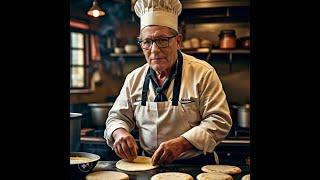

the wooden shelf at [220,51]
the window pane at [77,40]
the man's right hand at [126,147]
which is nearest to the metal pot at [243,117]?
the wooden shelf at [220,51]

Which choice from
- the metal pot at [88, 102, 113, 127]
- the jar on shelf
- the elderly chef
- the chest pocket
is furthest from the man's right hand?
the jar on shelf

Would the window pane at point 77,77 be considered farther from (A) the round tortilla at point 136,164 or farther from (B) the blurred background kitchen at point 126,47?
(A) the round tortilla at point 136,164

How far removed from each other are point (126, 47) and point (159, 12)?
6.93 feet

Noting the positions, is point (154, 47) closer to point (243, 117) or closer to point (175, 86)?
point (175, 86)

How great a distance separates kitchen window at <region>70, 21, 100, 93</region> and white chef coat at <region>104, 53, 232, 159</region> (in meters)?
2.21

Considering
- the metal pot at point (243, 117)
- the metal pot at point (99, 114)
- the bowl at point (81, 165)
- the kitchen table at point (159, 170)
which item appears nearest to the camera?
the bowl at point (81, 165)

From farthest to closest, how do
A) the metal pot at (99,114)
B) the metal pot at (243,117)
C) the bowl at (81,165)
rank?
the metal pot at (99,114), the metal pot at (243,117), the bowl at (81,165)

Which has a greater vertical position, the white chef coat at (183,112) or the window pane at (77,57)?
the window pane at (77,57)

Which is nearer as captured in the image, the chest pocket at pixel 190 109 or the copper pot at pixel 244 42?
the chest pocket at pixel 190 109

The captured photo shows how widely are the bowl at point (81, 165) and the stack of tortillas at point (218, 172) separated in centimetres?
46

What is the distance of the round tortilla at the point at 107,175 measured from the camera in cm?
141
